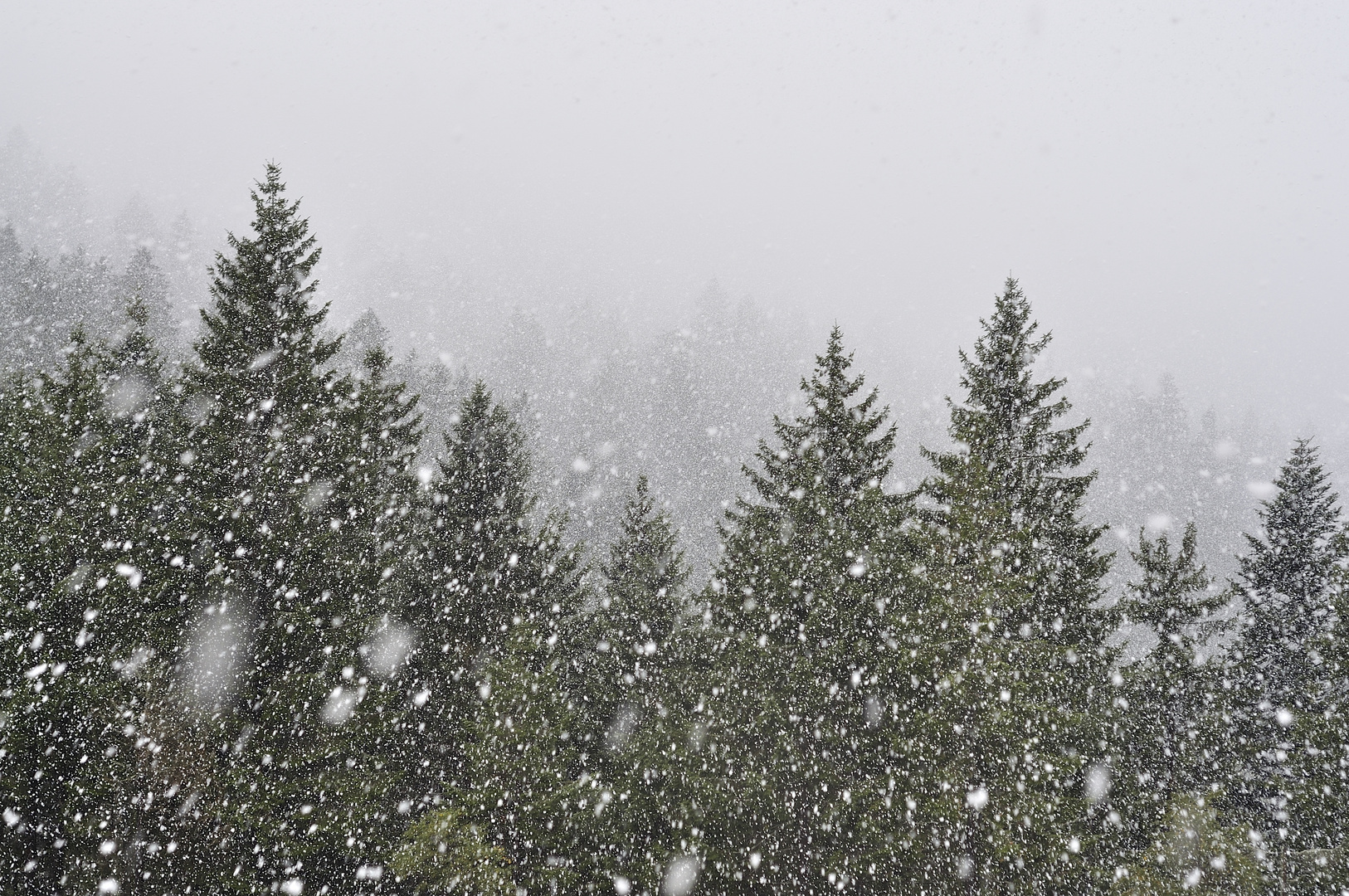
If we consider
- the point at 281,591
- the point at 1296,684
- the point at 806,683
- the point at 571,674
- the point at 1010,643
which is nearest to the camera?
the point at 281,591

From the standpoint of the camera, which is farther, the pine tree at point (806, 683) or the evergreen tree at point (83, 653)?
the pine tree at point (806, 683)

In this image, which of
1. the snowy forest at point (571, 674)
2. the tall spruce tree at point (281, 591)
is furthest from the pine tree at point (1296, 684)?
the tall spruce tree at point (281, 591)

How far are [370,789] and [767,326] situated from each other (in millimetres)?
56041

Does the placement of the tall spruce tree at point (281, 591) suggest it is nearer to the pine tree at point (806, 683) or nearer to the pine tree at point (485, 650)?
the pine tree at point (485, 650)

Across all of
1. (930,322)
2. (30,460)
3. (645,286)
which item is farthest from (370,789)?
(930,322)

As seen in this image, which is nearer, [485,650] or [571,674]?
[485,650]

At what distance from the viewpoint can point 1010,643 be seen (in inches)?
370

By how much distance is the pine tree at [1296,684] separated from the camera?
11.0m

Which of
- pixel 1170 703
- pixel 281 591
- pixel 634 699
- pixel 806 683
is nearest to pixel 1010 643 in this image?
pixel 806 683

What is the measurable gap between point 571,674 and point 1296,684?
56.8ft

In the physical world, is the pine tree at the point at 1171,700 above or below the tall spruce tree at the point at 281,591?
below

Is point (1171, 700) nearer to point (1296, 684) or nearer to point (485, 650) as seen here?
point (1296, 684)

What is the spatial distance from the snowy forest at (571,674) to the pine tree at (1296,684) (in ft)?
0.28

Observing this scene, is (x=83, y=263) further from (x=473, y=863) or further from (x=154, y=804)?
(x=473, y=863)
